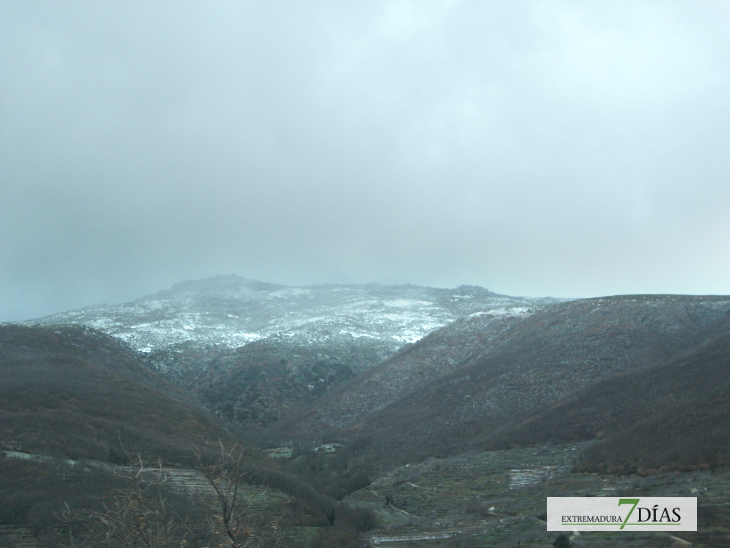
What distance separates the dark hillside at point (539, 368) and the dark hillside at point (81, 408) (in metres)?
18.0

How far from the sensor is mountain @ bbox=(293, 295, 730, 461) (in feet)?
143

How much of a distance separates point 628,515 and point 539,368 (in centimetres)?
3656

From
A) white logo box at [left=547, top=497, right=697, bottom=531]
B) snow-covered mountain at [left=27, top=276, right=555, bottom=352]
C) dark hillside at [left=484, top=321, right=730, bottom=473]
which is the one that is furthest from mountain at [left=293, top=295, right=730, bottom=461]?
snow-covered mountain at [left=27, top=276, right=555, bottom=352]

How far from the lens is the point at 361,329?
9969cm

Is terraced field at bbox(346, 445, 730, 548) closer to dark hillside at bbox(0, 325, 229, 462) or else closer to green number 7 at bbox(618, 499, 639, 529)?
green number 7 at bbox(618, 499, 639, 529)

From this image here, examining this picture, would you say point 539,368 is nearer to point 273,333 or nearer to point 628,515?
point 628,515

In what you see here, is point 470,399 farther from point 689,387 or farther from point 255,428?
point 255,428

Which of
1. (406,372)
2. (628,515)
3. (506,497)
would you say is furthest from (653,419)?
(406,372)

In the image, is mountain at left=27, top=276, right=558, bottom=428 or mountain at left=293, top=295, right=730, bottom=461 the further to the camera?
mountain at left=27, top=276, right=558, bottom=428

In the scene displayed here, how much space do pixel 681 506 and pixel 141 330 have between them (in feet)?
305

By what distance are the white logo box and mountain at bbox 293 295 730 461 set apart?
21538 millimetres

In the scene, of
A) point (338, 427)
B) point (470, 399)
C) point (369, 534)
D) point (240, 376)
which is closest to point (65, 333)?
point (240, 376)

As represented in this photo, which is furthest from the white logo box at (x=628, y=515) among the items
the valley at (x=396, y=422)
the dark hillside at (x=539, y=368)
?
the dark hillside at (x=539, y=368)

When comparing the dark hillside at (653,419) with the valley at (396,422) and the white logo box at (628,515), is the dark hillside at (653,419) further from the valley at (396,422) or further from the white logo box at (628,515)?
the white logo box at (628,515)
